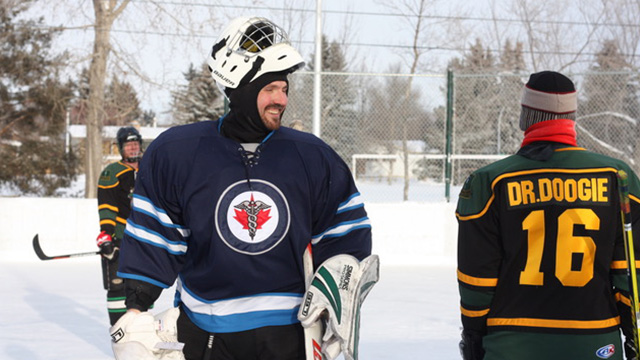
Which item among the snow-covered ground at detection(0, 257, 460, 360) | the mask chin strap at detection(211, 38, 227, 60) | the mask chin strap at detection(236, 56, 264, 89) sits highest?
the mask chin strap at detection(211, 38, 227, 60)

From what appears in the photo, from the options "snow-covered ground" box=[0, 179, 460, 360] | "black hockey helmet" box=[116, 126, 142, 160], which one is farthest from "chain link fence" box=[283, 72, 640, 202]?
"black hockey helmet" box=[116, 126, 142, 160]

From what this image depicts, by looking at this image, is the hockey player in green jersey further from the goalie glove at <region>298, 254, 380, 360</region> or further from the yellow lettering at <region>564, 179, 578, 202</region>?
the goalie glove at <region>298, 254, 380, 360</region>

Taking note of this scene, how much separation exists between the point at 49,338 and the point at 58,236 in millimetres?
4954

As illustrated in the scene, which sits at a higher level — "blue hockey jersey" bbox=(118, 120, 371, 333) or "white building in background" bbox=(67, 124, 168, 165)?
"blue hockey jersey" bbox=(118, 120, 371, 333)

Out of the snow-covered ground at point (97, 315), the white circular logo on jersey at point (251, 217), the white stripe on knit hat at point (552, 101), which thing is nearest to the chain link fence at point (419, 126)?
the snow-covered ground at point (97, 315)

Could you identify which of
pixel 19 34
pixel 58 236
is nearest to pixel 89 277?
pixel 58 236

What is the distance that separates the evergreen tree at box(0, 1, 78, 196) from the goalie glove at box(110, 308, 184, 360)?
16.3 metres

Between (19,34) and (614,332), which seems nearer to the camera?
(614,332)

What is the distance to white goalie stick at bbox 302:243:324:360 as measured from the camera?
2.39m

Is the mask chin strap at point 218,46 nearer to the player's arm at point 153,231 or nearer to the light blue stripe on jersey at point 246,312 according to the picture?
the player's arm at point 153,231

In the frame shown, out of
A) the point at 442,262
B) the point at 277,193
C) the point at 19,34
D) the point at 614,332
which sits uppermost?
the point at 19,34

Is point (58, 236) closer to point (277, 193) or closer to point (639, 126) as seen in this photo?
point (639, 126)

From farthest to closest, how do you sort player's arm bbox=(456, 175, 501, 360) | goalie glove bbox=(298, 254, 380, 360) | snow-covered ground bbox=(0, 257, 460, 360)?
snow-covered ground bbox=(0, 257, 460, 360)
player's arm bbox=(456, 175, 501, 360)
goalie glove bbox=(298, 254, 380, 360)

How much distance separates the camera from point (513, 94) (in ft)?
37.5
